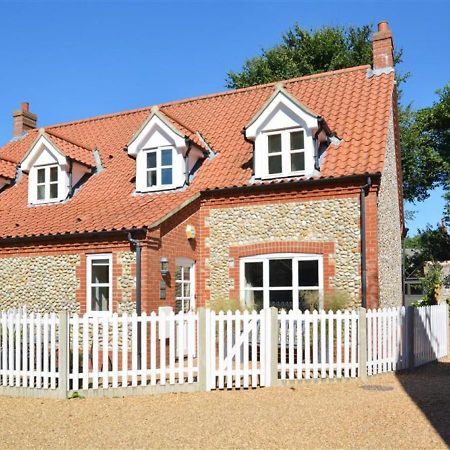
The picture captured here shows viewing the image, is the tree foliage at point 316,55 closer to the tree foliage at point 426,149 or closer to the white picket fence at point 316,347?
the tree foliage at point 426,149

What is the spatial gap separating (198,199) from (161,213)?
1.78m

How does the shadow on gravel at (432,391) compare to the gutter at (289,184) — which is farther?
the gutter at (289,184)

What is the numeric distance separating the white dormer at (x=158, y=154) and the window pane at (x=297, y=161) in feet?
10.7

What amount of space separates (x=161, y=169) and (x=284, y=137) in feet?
13.1

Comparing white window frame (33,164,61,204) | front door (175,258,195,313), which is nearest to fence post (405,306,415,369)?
front door (175,258,195,313)

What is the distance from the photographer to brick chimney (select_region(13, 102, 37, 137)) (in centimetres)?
2520

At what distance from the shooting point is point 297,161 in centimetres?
1583

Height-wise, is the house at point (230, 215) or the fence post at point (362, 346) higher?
the house at point (230, 215)

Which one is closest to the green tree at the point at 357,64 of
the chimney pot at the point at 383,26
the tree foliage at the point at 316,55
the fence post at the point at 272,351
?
the tree foliage at the point at 316,55

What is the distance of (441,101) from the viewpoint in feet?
128

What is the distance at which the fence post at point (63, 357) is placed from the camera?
10.4 metres

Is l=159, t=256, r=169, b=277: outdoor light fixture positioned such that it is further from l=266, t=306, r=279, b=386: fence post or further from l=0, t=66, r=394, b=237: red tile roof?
l=266, t=306, r=279, b=386: fence post

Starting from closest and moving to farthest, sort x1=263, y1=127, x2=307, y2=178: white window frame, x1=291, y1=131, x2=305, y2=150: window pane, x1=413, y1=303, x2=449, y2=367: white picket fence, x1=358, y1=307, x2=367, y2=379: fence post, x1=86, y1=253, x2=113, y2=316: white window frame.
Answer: x1=358, y1=307, x2=367, y2=379: fence post < x1=413, y1=303, x2=449, y2=367: white picket fence < x1=86, y1=253, x2=113, y2=316: white window frame < x1=263, y1=127, x2=307, y2=178: white window frame < x1=291, y1=131, x2=305, y2=150: window pane

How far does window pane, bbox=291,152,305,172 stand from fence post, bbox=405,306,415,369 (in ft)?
15.8
